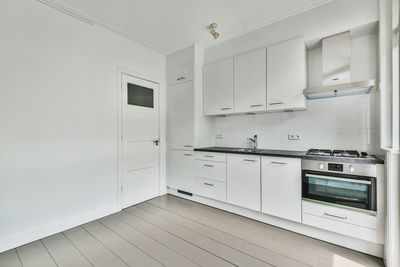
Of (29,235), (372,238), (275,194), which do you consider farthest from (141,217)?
(372,238)

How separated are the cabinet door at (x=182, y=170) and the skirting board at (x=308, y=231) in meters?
0.42

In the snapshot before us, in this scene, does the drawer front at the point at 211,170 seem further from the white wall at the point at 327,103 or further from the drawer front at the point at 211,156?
the white wall at the point at 327,103

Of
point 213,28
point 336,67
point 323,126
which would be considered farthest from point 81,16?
point 323,126

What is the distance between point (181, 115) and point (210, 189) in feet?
4.57

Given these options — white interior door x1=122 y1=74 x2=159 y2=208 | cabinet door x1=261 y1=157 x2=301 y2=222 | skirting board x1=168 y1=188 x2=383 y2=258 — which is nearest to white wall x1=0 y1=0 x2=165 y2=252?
white interior door x1=122 y1=74 x2=159 y2=208

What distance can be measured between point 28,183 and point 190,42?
296 centimetres

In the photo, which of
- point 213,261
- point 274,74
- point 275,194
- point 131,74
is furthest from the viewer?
point 131,74

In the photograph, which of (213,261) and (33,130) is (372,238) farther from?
(33,130)

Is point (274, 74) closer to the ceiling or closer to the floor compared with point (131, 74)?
closer to the floor

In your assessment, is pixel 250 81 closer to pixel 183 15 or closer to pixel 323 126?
pixel 323 126

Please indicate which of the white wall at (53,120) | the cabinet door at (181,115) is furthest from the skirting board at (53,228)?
the cabinet door at (181,115)

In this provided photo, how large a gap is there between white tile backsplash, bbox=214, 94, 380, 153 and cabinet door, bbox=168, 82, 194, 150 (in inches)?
34.7

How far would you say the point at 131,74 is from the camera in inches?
116

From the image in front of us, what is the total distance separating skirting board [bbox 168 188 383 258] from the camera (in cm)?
172
